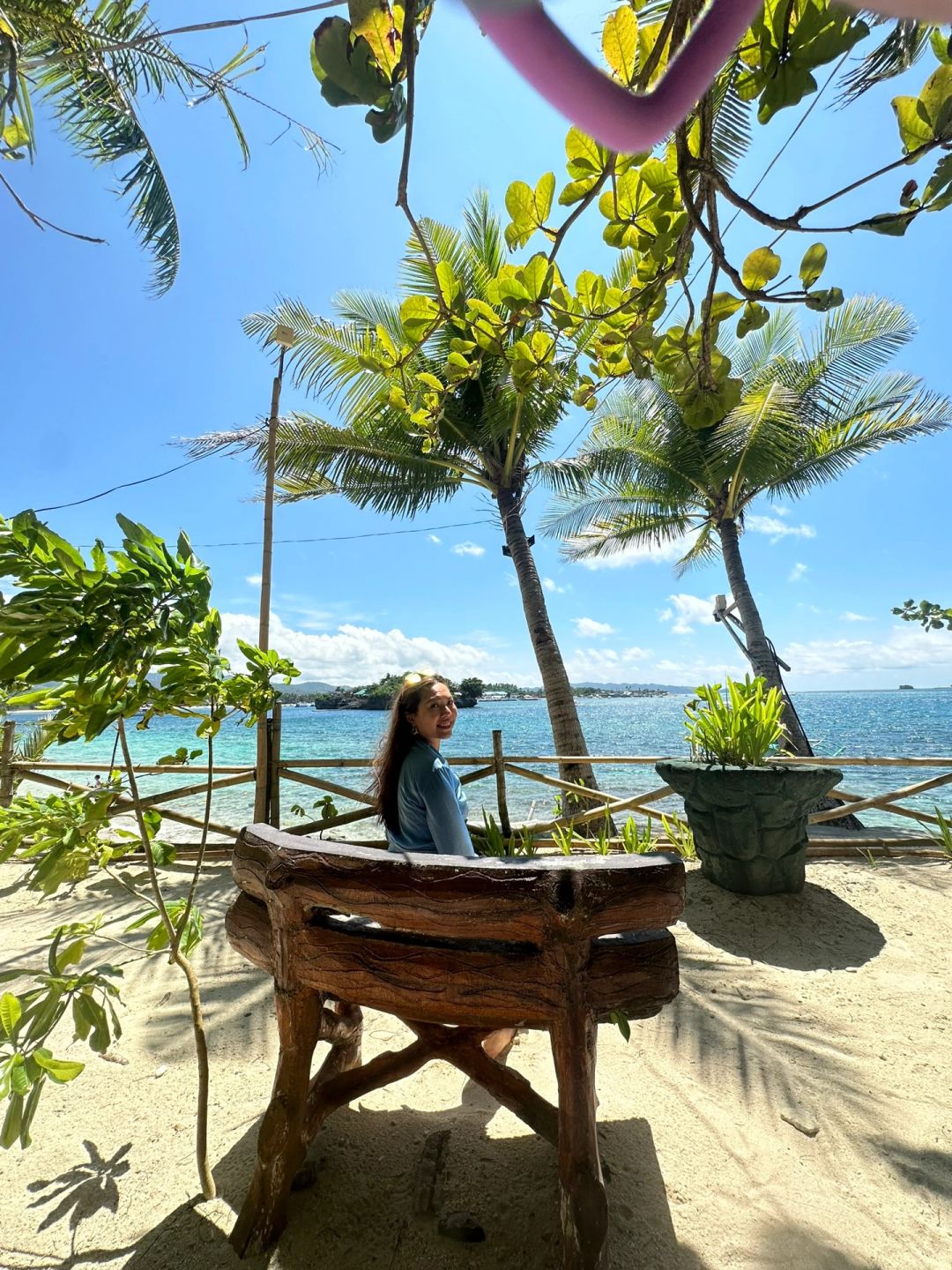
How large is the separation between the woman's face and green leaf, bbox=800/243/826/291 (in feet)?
5.53

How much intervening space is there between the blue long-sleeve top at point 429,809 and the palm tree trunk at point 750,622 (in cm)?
788

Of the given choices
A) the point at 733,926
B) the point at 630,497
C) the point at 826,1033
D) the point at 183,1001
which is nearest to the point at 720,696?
the point at 733,926

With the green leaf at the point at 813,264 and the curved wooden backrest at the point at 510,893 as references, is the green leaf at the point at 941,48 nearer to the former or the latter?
the green leaf at the point at 813,264

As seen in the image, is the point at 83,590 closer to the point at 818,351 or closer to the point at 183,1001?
the point at 183,1001

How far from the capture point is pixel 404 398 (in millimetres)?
1427

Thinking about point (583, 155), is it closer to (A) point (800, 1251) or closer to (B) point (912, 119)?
(B) point (912, 119)

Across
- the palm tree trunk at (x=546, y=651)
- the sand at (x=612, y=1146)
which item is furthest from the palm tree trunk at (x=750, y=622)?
the sand at (x=612, y=1146)

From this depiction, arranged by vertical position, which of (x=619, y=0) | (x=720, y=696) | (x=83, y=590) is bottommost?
(x=720, y=696)

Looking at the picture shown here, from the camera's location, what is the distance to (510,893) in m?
1.10

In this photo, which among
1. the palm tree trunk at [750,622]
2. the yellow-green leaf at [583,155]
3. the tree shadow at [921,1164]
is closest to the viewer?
the yellow-green leaf at [583,155]

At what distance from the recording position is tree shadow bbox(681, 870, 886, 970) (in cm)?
301

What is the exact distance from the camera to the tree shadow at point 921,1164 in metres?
1.54

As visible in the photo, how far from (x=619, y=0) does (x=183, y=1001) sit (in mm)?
5125

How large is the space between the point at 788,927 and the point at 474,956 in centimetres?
295
